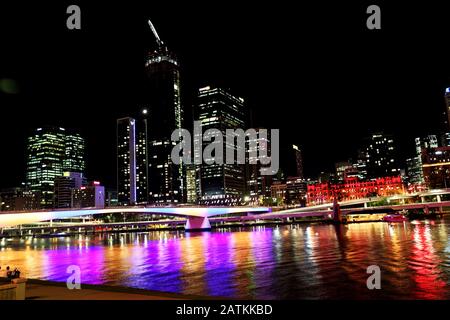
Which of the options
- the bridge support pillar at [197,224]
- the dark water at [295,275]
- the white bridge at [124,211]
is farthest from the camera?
the bridge support pillar at [197,224]

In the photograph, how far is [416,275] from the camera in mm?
24078

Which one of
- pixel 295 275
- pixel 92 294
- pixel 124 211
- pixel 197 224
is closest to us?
pixel 92 294

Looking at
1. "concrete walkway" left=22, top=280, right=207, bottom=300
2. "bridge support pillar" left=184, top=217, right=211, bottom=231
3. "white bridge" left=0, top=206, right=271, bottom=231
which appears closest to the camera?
"concrete walkway" left=22, top=280, right=207, bottom=300

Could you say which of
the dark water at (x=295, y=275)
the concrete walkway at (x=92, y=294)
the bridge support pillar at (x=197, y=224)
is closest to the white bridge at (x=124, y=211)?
the bridge support pillar at (x=197, y=224)

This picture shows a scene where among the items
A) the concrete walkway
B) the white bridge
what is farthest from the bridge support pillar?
the concrete walkway

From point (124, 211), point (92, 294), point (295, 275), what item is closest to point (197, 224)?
point (124, 211)

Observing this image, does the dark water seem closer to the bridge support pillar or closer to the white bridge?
the white bridge

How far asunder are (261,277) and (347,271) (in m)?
6.00

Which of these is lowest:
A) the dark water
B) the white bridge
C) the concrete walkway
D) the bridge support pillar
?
the bridge support pillar

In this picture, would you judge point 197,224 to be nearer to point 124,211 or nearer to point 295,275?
point 124,211

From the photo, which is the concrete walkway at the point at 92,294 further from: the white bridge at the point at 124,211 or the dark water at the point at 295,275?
the white bridge at the point at 124,211
